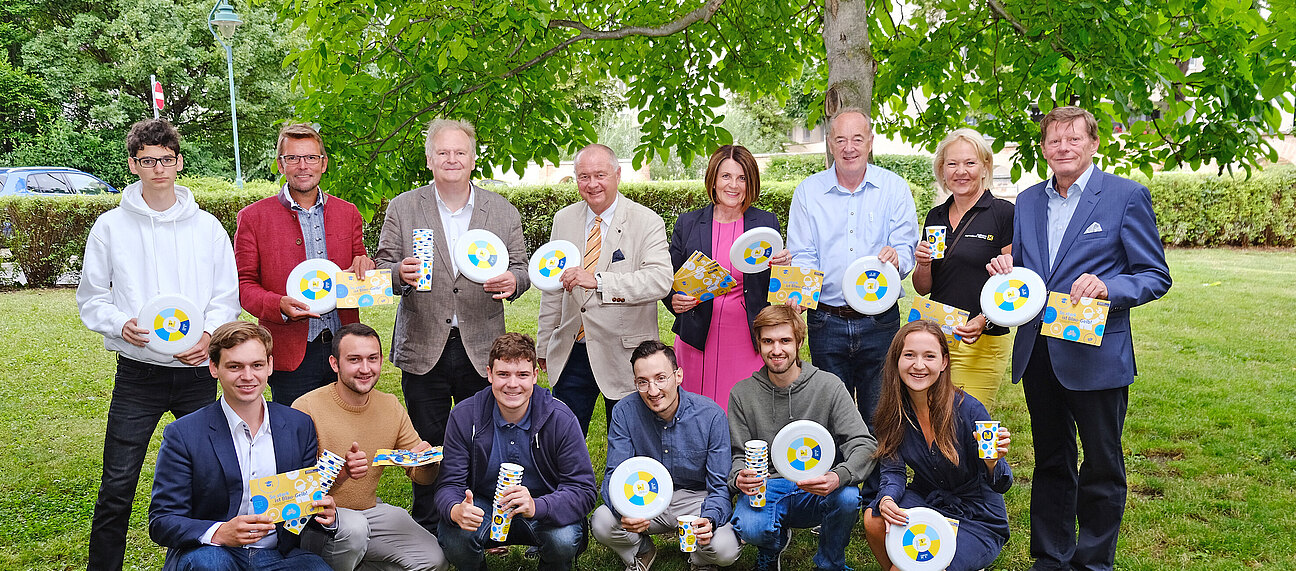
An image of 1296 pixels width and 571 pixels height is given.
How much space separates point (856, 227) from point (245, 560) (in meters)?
3.14

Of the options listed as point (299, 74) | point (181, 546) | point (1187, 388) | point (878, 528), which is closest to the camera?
point (181, 546)

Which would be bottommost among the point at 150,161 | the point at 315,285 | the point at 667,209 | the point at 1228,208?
the point at 315,285

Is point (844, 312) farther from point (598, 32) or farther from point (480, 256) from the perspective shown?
point (598, 32)

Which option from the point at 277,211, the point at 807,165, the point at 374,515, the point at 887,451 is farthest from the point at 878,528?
the point at 807,165

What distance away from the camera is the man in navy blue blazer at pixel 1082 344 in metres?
3.68

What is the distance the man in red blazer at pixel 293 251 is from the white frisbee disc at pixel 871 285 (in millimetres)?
2365

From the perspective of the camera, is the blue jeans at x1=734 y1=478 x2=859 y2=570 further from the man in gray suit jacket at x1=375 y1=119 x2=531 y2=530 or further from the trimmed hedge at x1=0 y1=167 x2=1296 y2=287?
the trimmed hedge at x1=0 y1=167 x2=1296 y2=287

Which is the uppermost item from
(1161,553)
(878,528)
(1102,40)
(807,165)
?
(807,165)

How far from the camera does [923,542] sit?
3.59m

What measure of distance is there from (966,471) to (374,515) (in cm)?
264

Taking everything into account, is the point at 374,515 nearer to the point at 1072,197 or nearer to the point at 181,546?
the point at 181,546

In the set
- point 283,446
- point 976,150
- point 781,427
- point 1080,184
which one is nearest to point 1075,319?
point 1080,184

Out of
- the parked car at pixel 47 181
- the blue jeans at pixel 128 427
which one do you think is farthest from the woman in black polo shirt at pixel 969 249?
the parked car at pixel 47 181

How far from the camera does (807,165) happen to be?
26.7 m
